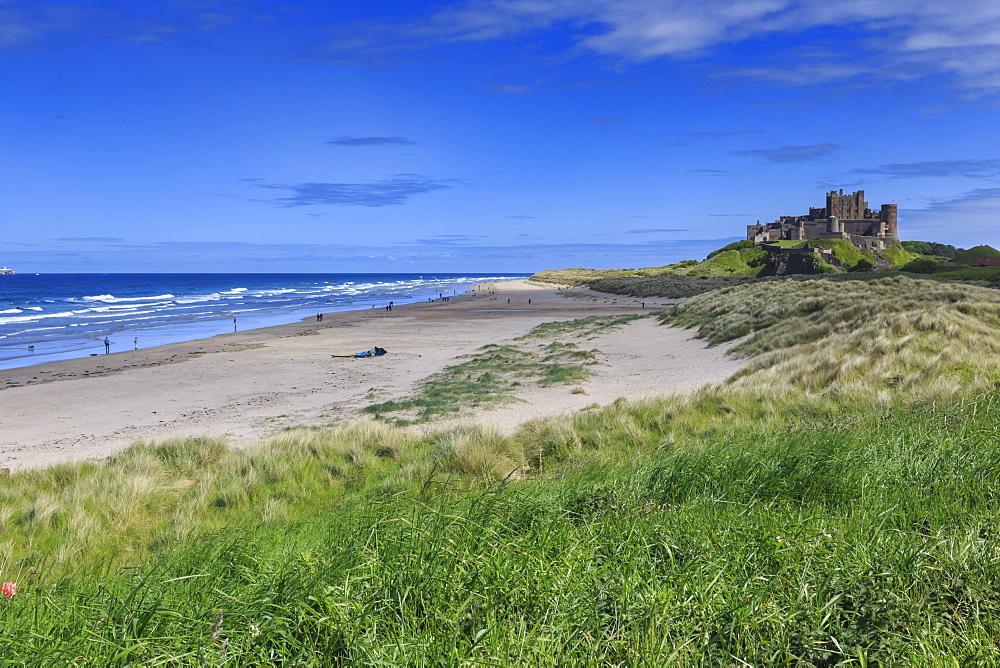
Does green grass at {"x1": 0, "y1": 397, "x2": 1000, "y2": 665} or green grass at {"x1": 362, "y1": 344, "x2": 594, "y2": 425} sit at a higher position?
green grass at {"x1": 0, "y1": 397, "x2": 1000, "y2": 665}

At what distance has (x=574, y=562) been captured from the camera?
308cm

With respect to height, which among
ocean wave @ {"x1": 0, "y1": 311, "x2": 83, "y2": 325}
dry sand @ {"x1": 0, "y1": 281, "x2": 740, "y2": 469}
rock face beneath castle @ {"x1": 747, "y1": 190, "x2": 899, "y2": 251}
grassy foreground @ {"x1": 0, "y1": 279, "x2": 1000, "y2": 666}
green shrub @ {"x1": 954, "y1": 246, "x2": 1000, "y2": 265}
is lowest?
dry sand @ {"x1": 0, "y1": 281, "x2": 740, "y2": 469}

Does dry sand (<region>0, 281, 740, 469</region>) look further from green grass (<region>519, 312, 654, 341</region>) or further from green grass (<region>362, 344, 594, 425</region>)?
green grass (<region>519, 312, 654, 341</region>)

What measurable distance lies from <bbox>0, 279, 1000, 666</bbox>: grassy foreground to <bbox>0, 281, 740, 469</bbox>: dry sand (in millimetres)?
5882

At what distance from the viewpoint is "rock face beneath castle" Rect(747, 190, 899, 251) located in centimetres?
10788

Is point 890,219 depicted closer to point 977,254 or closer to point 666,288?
point 977,254

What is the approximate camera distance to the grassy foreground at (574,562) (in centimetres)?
251

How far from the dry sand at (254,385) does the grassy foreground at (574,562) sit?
5882 millimetres

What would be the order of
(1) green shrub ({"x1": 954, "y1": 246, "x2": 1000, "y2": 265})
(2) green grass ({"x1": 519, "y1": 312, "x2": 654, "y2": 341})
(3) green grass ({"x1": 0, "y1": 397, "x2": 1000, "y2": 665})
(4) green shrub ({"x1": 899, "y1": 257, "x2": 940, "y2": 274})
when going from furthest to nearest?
(1) green shrub ({"x1": 954, "y1": 246, "x2": 1000, "y2": 265}) → (4) green shrub ({"x1": 899, "y1": 257, "x2": 940, "y2": 274}) → (2) green grass ({"x1": 519, "y1": 312, "x2": 654, "y2": 341}) → (3) green grass ({"x1": 0, "y1": 397, "x2": 1000, "y2": 665})

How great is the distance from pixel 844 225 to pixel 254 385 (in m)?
120

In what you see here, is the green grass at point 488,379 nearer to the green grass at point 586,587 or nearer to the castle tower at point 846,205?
the green grass at point 586,587

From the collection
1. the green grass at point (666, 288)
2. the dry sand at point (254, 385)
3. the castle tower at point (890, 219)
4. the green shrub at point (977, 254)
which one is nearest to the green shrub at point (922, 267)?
the green grass at point (666, 288)

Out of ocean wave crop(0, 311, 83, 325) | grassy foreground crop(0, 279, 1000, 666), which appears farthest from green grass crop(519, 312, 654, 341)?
ocean wave crop(0, 311, 83, 325)

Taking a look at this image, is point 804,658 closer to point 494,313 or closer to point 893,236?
point 494,313
